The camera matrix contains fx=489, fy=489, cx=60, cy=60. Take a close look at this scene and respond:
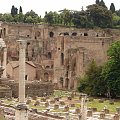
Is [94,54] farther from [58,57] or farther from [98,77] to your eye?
[98,77]

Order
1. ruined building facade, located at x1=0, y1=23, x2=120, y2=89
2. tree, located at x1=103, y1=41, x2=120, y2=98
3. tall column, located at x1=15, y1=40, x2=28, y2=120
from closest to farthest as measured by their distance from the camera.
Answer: tall column, located at x1=15, y1=40, x2=28, y2=120 → tree, located at x1=103, y1=41, x2=120, y2=98 → ruined building facade, located at x1=0, y1=23, x2=120, y2=89

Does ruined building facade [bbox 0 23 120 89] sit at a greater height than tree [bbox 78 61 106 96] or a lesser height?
greater

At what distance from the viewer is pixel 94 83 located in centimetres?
4972

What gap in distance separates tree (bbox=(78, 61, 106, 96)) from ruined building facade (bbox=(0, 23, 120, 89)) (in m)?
9.28

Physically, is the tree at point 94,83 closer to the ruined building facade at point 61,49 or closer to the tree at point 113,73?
the tree at point 113,73

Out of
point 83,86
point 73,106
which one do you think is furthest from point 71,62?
point 73,106

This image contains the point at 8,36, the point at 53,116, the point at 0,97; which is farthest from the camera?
the point at 8,36

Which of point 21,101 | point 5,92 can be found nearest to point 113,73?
point 5,92

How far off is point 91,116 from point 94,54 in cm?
2701

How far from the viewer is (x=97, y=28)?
255ft

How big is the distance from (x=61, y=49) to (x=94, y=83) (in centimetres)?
1591

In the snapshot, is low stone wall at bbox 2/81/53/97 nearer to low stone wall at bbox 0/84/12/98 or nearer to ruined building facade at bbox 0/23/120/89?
low stone wall at bbox 0/84/12/98

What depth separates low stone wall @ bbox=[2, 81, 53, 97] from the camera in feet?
159

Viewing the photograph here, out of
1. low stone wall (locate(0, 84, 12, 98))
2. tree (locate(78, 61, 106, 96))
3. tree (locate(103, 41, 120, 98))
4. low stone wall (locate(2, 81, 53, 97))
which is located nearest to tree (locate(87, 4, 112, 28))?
tree (locate(78, 61, 106, 96))
